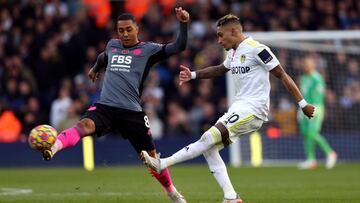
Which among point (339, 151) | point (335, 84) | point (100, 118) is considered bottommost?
point (339, 151)

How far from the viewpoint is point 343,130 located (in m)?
23.1

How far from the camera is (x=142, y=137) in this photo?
451 inches

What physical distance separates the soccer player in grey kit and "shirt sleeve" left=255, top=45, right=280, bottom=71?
929 millimetres

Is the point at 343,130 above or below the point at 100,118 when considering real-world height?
below

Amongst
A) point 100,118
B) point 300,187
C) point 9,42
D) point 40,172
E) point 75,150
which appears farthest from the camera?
point 9,42

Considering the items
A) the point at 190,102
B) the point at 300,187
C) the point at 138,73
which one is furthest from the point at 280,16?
the point at 138,73

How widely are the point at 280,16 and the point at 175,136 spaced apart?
538 cm

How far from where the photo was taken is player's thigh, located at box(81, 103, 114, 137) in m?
11.2

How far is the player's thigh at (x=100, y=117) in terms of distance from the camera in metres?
11.2

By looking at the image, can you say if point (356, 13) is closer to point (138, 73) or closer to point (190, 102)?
point (190, 102)

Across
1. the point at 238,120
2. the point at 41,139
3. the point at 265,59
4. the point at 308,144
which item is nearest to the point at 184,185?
the point at 238,120

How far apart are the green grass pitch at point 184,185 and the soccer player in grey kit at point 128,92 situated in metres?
1.03

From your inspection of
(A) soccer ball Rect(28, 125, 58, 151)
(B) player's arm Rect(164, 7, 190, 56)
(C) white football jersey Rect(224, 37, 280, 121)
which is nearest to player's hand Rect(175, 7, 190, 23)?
(B) player's arm Rect(164, 7, 190, 56)

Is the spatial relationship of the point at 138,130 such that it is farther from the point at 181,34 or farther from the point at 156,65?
the point at 156,65
